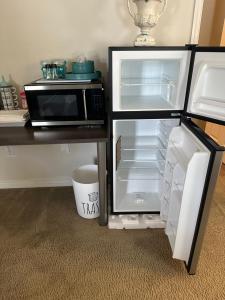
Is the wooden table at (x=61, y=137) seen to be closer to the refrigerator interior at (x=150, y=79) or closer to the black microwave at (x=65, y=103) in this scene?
the black microwave at (x=65, y=103)

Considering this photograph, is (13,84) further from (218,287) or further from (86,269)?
(218,287)

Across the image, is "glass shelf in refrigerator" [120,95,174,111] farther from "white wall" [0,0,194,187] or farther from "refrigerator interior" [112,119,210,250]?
"white wall" [0,0,194,187]

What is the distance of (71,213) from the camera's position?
1996mm

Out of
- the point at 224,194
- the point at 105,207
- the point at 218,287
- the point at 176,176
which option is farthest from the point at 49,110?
the point at 224,194

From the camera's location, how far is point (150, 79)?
5.82ft

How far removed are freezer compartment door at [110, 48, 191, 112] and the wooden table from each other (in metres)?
0.24

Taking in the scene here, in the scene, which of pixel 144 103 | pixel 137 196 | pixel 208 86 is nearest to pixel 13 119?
pixel 144 103

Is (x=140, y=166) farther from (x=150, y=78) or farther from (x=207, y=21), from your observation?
(x=207, y=21)

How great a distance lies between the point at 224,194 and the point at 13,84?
2293 mm

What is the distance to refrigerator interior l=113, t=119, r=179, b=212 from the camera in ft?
6.19

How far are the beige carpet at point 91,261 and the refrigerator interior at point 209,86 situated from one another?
3.35 feet

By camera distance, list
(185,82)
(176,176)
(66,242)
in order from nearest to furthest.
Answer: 1. (176,176)
2. (185,82)
3. (66,242)

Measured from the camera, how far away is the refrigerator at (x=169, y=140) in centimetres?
118

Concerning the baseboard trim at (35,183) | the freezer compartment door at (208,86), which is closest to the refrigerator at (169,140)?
the freezer compartment door at (208,86)
